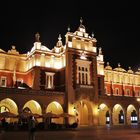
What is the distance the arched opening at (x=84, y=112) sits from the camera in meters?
47.0

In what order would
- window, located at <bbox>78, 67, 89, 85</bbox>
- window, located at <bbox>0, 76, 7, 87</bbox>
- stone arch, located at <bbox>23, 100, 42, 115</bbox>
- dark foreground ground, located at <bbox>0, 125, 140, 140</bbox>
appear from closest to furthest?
dark foreground ground, located at <bbox>0, 125, 140, 140</bbox> < stone arch, located at <bbox>23, 100, 42, 115</bbox> < window, located at <bbox>0, 76, 7, 87</bbox> < window, located at <bbox>78, 67, 89, 85</bbox>

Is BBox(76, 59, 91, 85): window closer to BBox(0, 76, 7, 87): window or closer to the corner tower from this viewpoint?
the corner tower

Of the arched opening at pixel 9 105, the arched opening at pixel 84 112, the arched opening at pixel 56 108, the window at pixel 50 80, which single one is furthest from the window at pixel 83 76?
the arched opening at pixel 9 105

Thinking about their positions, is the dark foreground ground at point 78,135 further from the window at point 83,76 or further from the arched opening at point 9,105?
the window at point 83,76

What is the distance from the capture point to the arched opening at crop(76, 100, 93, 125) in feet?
154

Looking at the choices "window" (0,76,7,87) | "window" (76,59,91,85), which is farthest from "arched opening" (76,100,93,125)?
"window" (0,76,7,87)

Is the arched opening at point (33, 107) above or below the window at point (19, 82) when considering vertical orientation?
below

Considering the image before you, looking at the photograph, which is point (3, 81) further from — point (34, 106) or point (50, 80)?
point (50, 80)

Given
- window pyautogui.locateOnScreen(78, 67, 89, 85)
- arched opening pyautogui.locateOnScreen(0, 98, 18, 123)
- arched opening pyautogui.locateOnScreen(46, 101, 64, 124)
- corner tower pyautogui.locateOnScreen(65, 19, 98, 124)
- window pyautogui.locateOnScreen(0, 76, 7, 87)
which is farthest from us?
window pyautogui.locateOnScreen(78, 67, 89, 85)

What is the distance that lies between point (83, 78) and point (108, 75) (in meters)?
16.9

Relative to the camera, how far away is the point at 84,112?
163 feet

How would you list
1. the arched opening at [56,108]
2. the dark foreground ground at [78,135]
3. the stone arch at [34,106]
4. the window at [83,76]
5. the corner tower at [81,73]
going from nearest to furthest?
1. the dark foreground ground at [78,135]
2. the stone arch at [34,106]
3. the arched opening at [56,108]
4. the corner tower at [81,73]
5. the window at [83,76]

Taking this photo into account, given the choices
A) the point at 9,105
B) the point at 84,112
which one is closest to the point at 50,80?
the point at 84,112

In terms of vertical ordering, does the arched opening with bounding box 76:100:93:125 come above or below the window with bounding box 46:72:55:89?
below
